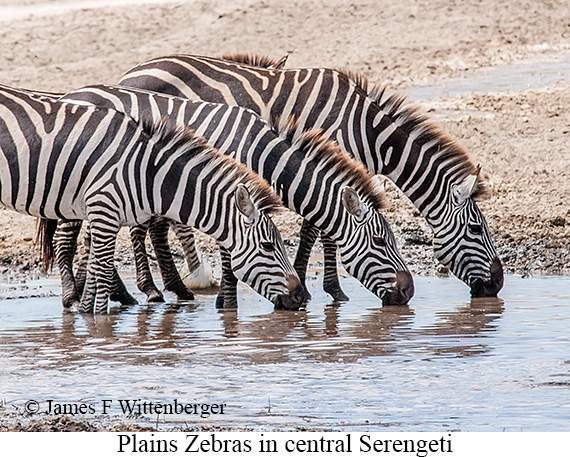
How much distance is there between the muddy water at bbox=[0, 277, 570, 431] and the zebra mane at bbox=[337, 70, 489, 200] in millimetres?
1193

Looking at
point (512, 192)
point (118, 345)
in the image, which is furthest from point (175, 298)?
point (512, 192)

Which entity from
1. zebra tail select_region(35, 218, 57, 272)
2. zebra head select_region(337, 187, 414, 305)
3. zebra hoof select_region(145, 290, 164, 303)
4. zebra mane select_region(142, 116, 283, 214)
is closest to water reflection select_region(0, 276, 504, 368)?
zebra head select_region(337, 187, 414, 305)

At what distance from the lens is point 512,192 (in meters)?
13.0

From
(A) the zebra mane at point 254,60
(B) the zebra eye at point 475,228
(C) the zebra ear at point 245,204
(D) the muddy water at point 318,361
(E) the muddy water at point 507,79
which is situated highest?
(E) the muddy water at point 507,79

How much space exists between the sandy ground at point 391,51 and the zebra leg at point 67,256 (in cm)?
210

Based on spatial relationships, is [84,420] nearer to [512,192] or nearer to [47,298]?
[47,298]

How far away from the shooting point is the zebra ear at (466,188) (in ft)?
31.4

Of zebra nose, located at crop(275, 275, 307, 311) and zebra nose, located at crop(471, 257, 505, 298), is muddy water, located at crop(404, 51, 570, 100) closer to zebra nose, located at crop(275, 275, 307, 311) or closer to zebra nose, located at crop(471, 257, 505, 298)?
zebra nose, located at crop(471, 257, 505, 298)

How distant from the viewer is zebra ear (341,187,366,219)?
356 inches

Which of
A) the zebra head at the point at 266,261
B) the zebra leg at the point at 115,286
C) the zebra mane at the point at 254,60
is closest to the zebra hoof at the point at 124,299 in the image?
the zebra leg at the point at 115,286

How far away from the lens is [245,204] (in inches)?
345

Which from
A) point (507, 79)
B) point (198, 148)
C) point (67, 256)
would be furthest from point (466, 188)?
point (507, 79)

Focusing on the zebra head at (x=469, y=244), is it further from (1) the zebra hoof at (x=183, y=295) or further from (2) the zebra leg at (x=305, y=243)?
(1) the zebra hoof at (x=183, y=295)
